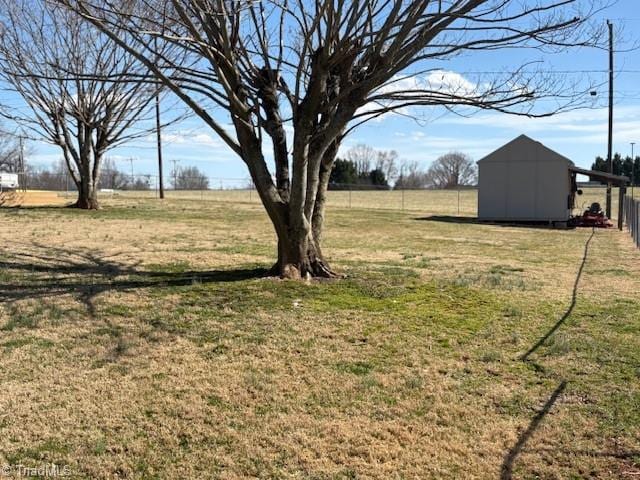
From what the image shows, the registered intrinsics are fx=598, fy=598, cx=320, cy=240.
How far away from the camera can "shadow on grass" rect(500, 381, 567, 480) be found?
3.64 metres

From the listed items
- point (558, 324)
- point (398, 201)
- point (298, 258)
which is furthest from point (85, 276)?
point (398, 201)

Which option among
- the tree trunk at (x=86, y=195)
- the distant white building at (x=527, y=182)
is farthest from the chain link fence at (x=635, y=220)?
the tree trunk at (x=86, y=195)

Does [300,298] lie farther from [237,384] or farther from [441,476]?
[441,476]

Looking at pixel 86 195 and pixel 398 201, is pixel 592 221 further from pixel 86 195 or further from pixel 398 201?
pixel 398 201

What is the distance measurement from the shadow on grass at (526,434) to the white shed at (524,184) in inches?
961

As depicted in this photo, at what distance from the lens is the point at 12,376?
191 inches

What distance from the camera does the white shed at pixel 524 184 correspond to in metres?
27.5

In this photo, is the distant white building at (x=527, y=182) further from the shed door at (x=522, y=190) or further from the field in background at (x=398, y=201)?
the field in background at (x=398, y=201)

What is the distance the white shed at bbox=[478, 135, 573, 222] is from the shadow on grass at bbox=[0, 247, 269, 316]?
844 inches

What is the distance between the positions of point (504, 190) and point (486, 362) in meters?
24.4

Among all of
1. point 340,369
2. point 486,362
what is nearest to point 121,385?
point 340,369

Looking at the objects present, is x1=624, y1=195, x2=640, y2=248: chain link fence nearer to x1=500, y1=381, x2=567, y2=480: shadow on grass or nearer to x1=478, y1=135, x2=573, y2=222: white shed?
x1=478, y1=135, x2=573, y2=222: white shed

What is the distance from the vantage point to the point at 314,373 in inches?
203

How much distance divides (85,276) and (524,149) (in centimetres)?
2371
